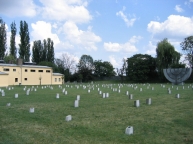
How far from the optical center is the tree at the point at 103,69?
243ft

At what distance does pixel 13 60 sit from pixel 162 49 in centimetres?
3491

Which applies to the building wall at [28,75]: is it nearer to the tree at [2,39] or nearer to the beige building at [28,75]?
the beige building at [28,75]

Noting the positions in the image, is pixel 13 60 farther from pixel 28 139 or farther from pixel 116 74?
pixel 28 139

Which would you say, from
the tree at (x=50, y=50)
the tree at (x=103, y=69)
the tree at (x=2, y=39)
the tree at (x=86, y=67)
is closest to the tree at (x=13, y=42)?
the tree at (x=2, y=39)

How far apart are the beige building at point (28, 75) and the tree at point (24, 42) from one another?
17.5ft

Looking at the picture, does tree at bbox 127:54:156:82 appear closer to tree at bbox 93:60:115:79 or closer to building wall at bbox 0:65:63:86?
tree at bbox 93:60:115:79

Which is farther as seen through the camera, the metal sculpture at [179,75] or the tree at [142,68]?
the tree at [142,68]

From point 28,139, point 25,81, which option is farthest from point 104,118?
point 25,81

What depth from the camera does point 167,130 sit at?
20.5 feet

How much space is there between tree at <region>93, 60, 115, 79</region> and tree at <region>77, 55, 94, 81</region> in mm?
2330

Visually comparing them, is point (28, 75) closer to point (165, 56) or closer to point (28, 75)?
point (28, 75)

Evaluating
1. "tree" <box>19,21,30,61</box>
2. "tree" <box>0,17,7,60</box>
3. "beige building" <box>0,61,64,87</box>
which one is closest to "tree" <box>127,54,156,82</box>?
"beige building" <box>0,61,64,87</box>

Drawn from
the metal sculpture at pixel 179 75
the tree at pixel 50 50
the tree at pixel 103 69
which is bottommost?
the metal sculpture at pixel 179 75

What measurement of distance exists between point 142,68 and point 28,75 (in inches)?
1147
